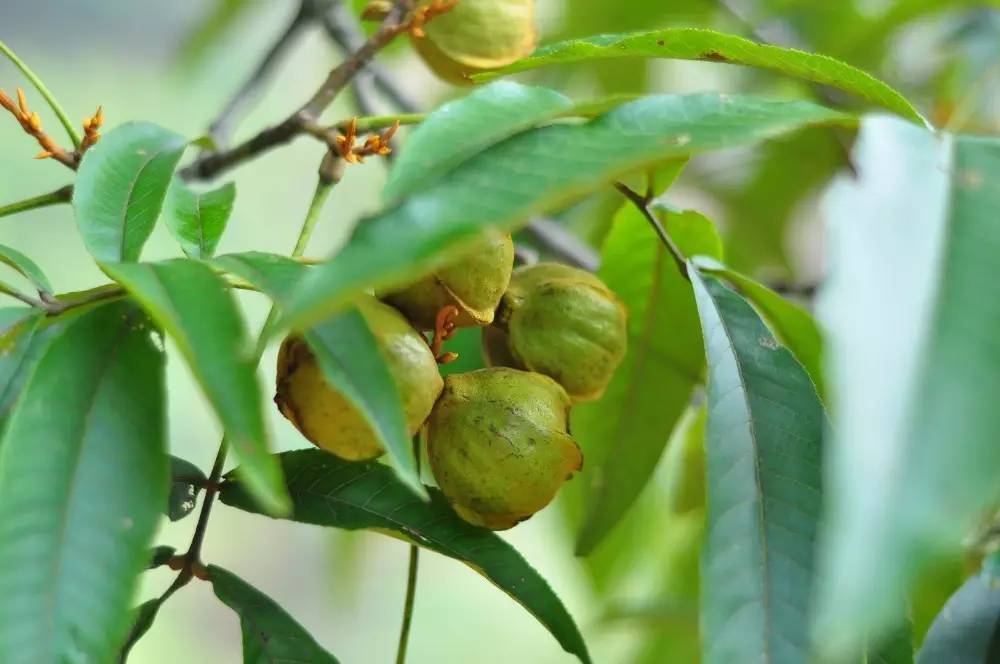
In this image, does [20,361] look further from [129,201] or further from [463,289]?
[463,289]

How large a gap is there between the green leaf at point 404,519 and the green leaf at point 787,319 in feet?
0.62

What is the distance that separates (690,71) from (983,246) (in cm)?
168

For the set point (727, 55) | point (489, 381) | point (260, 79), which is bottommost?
point (489, 381)

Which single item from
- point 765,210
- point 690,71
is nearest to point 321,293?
point 765,210

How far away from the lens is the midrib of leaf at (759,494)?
42cm

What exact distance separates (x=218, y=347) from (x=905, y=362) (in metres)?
0.21

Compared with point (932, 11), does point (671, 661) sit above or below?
below

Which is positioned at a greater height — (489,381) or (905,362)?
(489,381)

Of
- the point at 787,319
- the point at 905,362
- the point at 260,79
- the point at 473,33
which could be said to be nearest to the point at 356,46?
the point at 260,79

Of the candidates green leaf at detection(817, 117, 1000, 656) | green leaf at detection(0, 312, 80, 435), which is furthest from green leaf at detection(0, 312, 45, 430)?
green leaf at detection(817, 117, 1000, 656)

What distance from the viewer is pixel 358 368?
0.37 meters

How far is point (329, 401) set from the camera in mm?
457

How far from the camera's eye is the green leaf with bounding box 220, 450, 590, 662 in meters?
0.51

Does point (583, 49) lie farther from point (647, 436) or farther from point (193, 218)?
point (647, 436)
